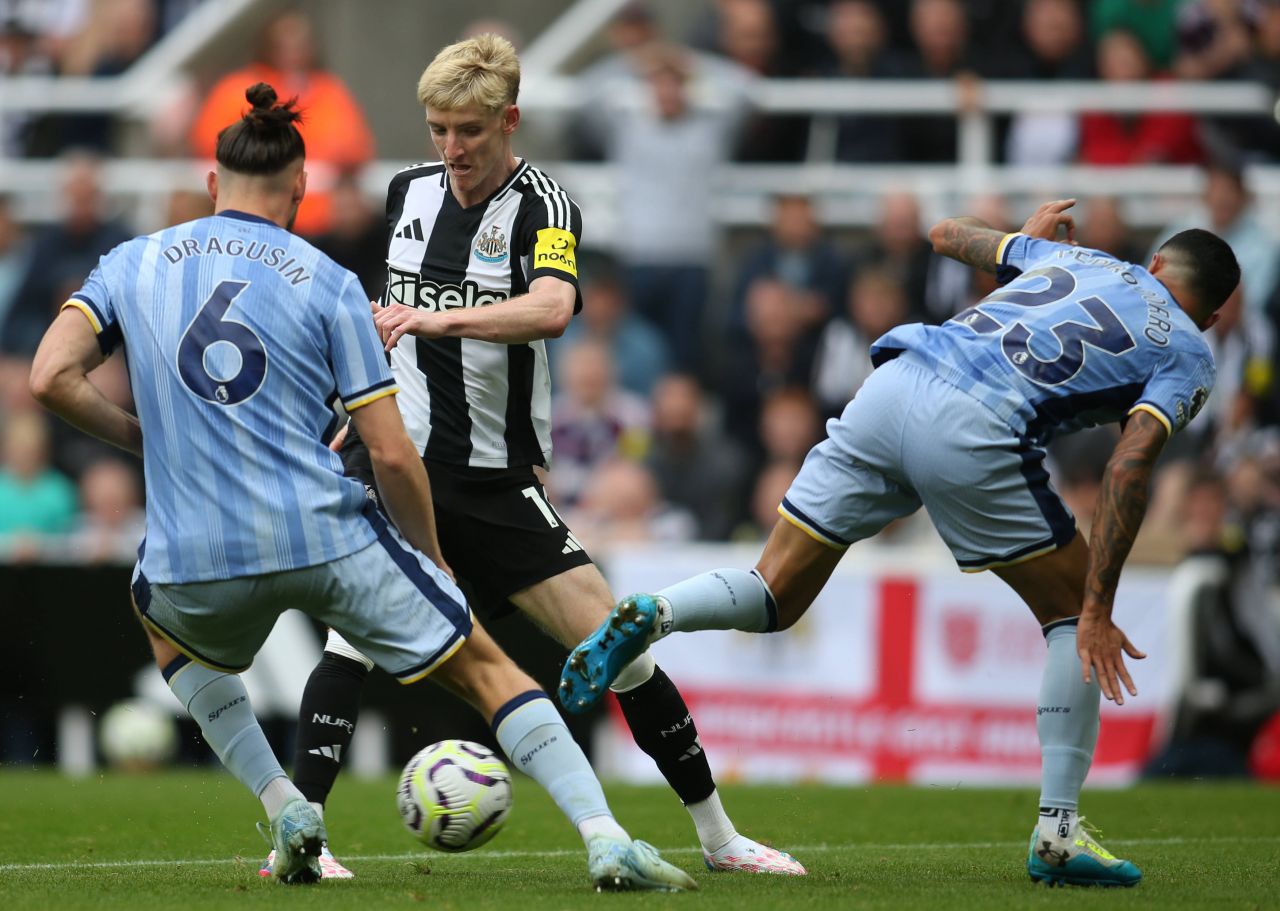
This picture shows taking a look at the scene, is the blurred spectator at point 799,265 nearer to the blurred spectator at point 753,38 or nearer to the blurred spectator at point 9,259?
the blurred spectator at point 753,38

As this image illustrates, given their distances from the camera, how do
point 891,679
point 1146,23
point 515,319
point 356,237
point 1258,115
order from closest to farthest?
point 515,319, point 891,679, point 356,237, point 1258,115, point 1146,23

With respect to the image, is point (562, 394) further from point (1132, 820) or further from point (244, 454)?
point (244, 454)

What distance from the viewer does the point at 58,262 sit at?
48.5ft

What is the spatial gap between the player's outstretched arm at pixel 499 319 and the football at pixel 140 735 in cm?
670

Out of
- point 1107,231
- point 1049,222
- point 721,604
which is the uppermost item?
point 1107,231

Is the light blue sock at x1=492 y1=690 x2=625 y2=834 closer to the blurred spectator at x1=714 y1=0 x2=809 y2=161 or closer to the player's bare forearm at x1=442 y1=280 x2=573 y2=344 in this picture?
the player's bare forearm at x1=442 y1=280 x2=573 y2=344

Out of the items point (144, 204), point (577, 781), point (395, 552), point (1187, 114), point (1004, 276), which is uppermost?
point (1187, 114)

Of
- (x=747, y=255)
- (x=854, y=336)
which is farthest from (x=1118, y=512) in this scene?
(x=747, y=255)

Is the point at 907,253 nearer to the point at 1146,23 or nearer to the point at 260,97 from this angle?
the point at 1146,23

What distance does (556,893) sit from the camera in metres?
5.86

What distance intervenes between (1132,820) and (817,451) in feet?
10.9

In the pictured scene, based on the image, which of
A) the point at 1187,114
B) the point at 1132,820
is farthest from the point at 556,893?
the point at 1187,114

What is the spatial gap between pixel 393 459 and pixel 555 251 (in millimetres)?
1243

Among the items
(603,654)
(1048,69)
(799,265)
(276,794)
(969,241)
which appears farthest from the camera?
(1048,69)
